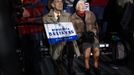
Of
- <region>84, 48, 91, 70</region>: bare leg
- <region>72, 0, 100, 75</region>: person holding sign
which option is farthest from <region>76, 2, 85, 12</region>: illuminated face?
<region>84, 48, 91, 70</region>: bare leg

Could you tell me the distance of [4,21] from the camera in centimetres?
205

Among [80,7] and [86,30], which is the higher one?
[80,7]

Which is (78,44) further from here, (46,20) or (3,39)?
(3,39)

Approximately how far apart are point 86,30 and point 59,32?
0.54m

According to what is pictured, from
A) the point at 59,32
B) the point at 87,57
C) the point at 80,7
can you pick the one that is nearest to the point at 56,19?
the point at 59,32

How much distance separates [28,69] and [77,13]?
107 centimetres

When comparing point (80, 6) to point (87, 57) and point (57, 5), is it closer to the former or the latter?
point (57, 5)

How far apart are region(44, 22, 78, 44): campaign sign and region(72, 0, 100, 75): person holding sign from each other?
0.16 meters

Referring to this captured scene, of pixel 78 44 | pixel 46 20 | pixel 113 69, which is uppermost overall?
pixel 46 20

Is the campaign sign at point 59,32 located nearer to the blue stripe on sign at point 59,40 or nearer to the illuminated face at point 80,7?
the blue stripe on sign at point 59,40

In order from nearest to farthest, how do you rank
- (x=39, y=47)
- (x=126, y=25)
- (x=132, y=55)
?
(x=39, y=47) → (x=126, y=25) → (x=132, y=55)

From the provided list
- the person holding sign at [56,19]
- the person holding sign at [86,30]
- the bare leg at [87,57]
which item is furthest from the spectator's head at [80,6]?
the bare leg at [87,57]

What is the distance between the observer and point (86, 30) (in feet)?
15.8

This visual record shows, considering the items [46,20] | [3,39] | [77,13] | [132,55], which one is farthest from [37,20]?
[3,39]
